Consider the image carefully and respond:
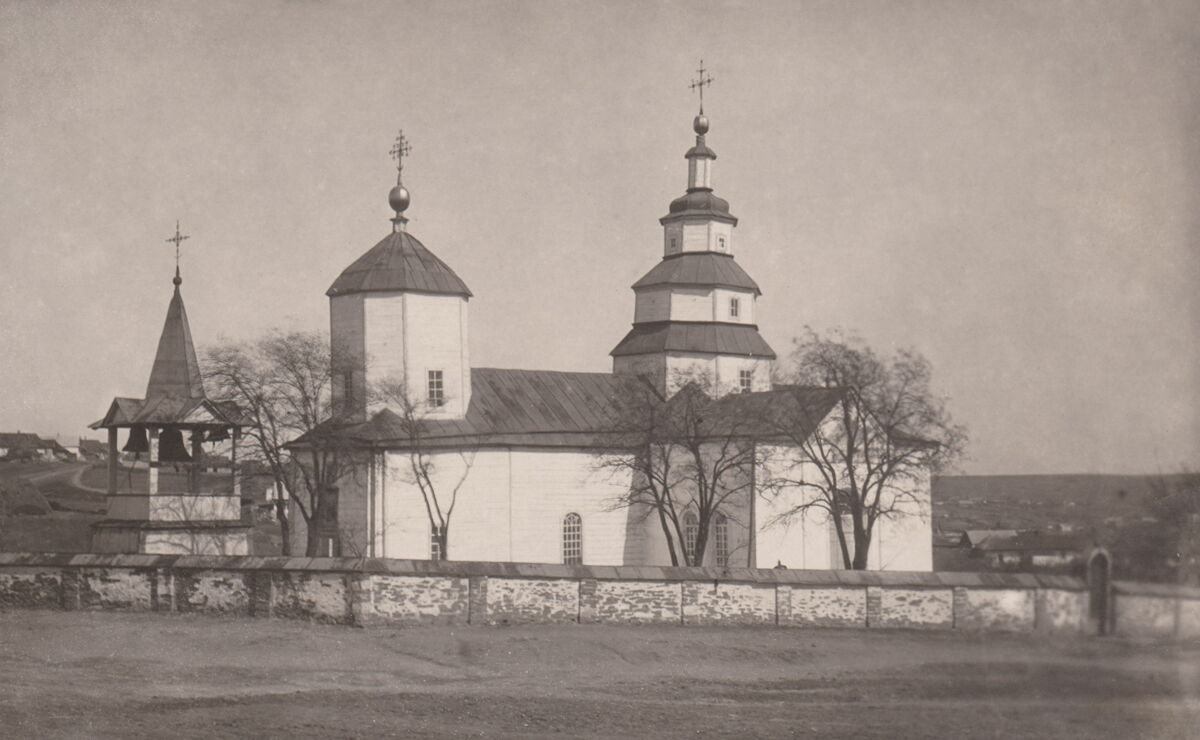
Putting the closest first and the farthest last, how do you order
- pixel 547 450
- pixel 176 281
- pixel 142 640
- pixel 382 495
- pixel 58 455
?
1. pixel 142 640
2. pixel 176 281
3. pixel 382 495
4. pixel 547 450
5. pixel 58 455

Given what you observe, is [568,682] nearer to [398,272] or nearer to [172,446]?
[172,446]

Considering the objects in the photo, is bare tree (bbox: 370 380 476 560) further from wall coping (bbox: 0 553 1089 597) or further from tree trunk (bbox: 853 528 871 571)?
wall coping (bbox: 0 553 1089 597)

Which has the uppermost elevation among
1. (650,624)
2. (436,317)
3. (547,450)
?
(436,317)

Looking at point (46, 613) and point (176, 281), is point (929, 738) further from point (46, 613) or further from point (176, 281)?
point (176, 281)

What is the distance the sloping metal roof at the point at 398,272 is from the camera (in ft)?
125

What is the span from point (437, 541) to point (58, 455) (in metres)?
59.1

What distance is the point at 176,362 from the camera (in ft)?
104

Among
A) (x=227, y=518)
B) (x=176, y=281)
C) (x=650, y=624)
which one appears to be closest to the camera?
(x=650, y=624)

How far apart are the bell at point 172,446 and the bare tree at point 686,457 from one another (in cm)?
1120

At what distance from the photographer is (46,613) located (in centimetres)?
2291

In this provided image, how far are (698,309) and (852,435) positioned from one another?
11106 millimetres

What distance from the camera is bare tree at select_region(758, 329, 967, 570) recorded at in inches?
1180

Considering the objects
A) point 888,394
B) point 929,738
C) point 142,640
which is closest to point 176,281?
point 142,640

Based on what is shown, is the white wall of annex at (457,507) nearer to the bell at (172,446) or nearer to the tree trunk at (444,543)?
the tree trunk at (444,543)
